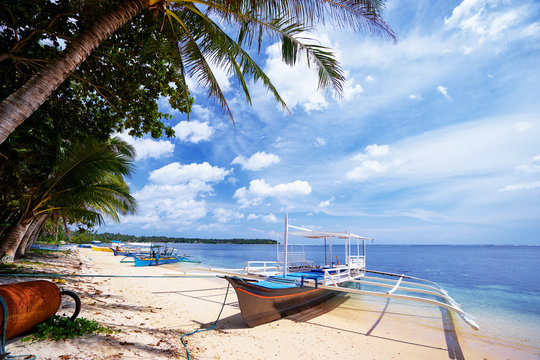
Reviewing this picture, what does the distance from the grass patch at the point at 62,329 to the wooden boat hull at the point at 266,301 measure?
2.39 m

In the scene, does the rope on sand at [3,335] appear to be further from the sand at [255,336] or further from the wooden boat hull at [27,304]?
the sand at [255,336]

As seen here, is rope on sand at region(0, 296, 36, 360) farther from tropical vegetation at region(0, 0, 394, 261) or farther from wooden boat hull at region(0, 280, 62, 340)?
tropical vegetation at region(0, 0, 394, 261)

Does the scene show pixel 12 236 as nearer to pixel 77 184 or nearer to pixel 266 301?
pixel 77 184

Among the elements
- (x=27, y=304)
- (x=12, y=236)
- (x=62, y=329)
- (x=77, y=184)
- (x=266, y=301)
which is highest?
(x=77, y=184)

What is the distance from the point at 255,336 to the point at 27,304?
397cm

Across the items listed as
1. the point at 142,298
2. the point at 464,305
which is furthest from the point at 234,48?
the point at 464,305

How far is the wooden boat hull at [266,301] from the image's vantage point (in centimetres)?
586

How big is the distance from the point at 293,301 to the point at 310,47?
6.44 metres

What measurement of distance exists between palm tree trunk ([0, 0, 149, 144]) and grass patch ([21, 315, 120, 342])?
2.34 m

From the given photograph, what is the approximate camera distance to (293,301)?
291 inches

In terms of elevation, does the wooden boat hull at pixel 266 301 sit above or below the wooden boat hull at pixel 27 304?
below

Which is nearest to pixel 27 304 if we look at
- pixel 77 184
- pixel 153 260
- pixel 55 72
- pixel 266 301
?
pixel 55 72

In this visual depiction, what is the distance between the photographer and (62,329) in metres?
3.43

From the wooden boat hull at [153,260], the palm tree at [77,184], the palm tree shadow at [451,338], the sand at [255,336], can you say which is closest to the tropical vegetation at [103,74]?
the palm tree at [77,184]
